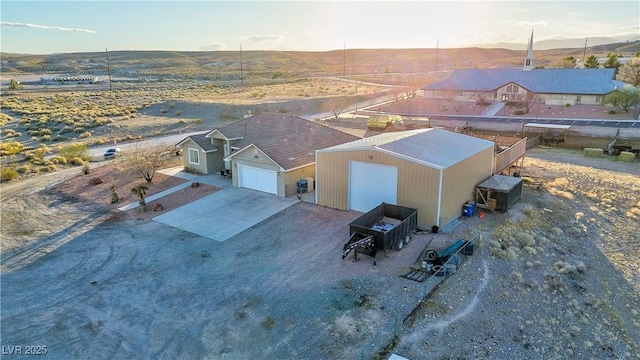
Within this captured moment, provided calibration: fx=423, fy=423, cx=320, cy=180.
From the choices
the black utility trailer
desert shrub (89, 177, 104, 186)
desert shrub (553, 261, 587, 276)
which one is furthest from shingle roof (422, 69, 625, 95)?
desert shrub (89, 177, 104, 186)

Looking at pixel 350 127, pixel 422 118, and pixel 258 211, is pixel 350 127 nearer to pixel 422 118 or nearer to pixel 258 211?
pixel 422 118

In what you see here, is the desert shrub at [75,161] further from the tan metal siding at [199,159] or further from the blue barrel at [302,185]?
the blue barrel at [302,185]

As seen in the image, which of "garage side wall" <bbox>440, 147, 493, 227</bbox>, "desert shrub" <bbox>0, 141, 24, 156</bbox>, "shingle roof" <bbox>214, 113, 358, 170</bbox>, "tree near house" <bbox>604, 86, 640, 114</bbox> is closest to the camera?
"garage side wall" <bbox>440, 147, 493, 227</bbox>

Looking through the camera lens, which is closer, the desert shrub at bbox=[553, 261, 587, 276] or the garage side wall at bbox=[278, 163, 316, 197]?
the desert shrub at bbox=[553, 261, 587, 276]

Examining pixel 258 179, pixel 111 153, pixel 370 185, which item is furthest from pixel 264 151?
pixel 111 153

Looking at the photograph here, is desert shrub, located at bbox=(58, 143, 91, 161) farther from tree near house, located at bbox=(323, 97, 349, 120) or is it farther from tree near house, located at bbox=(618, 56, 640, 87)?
tree near house, located at bbox=(618, 56, 640, 87)

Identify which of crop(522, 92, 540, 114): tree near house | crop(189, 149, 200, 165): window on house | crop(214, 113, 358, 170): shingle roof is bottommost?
crop(189, 149, 200, 165): window on house
